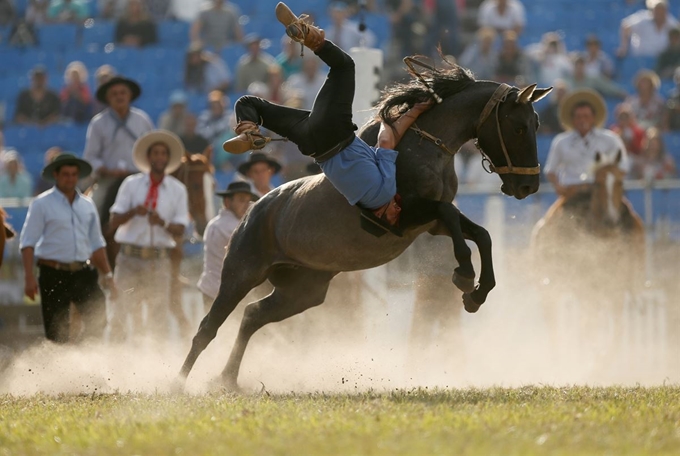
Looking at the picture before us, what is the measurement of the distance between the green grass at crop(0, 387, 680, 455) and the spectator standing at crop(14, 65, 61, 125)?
37.0 ft

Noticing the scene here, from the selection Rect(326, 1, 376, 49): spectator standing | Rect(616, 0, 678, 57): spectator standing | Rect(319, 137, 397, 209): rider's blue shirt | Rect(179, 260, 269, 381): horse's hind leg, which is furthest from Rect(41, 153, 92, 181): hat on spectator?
Rect(616, 0, 678, 57): spectator standing

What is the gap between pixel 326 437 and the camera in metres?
6.58

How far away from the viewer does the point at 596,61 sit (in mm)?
19625

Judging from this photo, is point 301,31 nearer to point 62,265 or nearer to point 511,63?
point 62,265

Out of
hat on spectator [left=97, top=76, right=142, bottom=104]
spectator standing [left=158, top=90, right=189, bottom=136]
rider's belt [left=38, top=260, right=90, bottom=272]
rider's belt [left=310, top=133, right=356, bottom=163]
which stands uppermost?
hat on spectator [left=97, top=76, right=142, bottom=104]

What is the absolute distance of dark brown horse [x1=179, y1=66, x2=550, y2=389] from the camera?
884 cm

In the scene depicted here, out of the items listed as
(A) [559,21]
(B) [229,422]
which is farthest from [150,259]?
Answer: (A) [559,21]

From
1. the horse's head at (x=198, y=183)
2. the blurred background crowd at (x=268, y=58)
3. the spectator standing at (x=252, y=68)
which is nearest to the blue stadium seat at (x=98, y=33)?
the blurred background crowd at (x=268, y=58)

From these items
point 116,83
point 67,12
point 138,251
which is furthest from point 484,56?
point 138,251

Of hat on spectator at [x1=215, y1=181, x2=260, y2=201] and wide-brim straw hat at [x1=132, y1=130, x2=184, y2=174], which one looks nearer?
hat on spectator at [x1=215, y1=181, x2=260, y2=201]

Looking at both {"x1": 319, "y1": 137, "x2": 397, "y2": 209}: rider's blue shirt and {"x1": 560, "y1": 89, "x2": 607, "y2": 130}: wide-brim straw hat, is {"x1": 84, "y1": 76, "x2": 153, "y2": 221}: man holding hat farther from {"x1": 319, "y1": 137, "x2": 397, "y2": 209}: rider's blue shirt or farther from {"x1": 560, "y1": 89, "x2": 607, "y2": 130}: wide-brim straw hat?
{"x1": 319, "y1": 137, "x2": 397, "y2": 209}: rider's blue shirt

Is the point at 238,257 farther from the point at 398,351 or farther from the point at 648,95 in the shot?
the point at 648,95

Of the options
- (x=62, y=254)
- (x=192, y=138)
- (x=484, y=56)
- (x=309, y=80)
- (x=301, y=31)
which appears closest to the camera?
(x=301, y=31)

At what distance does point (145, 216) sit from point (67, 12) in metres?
9.41
